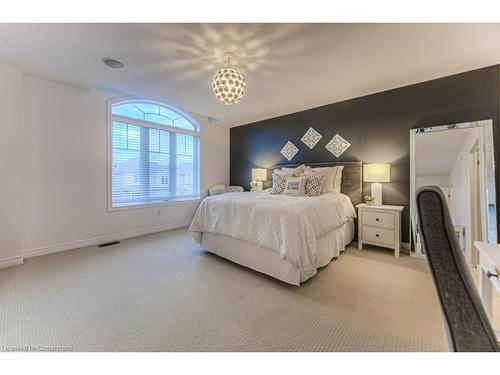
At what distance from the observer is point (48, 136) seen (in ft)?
9.65

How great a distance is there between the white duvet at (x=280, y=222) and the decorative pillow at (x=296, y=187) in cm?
52

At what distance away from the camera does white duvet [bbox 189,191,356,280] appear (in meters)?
2.03

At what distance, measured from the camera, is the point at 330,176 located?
342 cm

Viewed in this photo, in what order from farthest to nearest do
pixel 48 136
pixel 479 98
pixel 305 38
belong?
pixel 48 136, pixel 479 98, pixel 305 38

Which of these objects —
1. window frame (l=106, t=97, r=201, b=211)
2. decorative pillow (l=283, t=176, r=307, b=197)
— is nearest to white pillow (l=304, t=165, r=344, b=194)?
decorative pillow (l=283, t=176, r=307, b=197)

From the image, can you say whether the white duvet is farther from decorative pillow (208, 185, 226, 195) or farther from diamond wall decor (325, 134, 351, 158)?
decorative pillow (208, 185, 226, 195)

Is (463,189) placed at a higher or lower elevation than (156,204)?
higher

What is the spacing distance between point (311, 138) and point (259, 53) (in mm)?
2202

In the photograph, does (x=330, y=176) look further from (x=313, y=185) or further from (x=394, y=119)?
(x=394, y=119)

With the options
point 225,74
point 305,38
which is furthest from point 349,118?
point 225,74

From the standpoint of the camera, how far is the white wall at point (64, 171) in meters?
2.81

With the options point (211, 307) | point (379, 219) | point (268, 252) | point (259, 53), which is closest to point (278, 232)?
point (268, 252)
